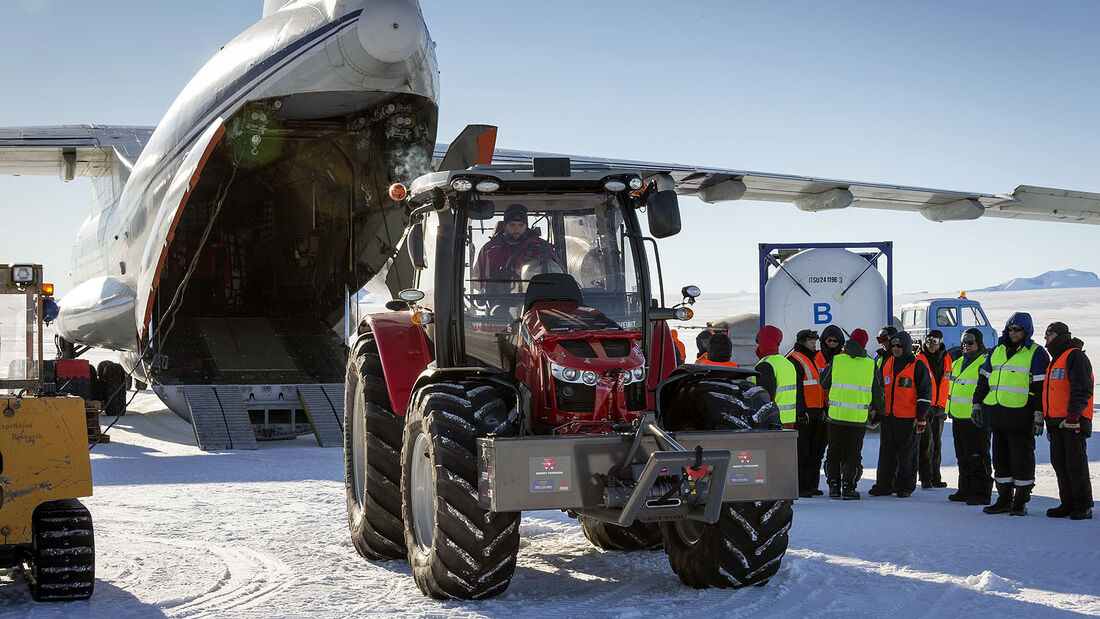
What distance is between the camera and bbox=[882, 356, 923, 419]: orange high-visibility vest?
10.9 meters

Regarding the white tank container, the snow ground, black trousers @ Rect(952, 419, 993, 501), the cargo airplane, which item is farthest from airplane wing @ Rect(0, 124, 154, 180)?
black trousers @ Rect(952, 419, 993, 501)

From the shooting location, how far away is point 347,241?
17016 mm

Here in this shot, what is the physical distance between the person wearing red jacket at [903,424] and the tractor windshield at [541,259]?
531 centimetres

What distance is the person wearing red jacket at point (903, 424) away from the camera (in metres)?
10.8

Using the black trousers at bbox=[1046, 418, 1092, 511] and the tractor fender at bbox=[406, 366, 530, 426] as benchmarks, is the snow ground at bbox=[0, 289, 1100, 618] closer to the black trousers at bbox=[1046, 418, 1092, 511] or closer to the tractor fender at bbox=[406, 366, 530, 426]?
the black trousers at bbox=[1046, 418, 1092, 511]

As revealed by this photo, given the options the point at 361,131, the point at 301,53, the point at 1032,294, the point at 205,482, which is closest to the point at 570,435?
the point at 205,482

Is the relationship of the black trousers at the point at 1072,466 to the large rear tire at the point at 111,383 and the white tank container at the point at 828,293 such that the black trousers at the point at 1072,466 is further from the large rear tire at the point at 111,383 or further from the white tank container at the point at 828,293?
the large rear tire at the point at 111,383

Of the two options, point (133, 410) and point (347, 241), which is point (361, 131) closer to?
point (347, 241)

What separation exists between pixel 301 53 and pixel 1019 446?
29.9ft

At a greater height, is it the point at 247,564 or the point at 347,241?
the point at 347,241

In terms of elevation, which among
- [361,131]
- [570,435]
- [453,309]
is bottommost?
[570,435]

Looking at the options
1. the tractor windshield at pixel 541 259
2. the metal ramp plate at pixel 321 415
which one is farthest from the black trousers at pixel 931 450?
the metal ramp plate at pixel 321 415

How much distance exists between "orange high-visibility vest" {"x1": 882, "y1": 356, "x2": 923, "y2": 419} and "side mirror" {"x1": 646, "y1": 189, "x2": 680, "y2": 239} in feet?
18.1

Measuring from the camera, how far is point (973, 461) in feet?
33.7
